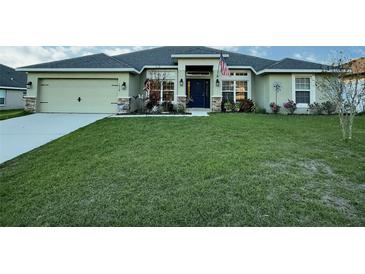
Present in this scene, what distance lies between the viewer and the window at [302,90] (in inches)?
610

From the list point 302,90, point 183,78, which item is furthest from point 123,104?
point 302,90

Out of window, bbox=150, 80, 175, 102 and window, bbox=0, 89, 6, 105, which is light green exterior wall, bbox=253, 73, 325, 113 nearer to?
window, bbox=150, 80, 175, 102

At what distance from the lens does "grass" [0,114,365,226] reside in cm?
365

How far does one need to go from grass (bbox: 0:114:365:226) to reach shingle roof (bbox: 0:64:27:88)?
18303mm

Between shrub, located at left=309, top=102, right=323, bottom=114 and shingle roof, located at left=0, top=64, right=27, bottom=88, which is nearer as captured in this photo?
shrub, located at left=309, top=102, right=323, bottom=114

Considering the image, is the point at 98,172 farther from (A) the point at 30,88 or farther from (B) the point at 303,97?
(B) the point at 303,97

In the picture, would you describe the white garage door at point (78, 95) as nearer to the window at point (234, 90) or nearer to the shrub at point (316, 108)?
the window at point (234, 90)

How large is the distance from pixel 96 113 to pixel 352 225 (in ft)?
46.8

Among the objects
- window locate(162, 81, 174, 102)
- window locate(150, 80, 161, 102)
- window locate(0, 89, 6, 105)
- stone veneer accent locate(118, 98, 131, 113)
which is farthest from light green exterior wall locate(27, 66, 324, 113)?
window locate(0, 89, 6, 105)

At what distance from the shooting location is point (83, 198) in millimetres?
4250

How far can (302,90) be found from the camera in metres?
15.5

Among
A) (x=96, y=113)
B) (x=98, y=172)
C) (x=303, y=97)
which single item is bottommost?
(x=98, y=172)
